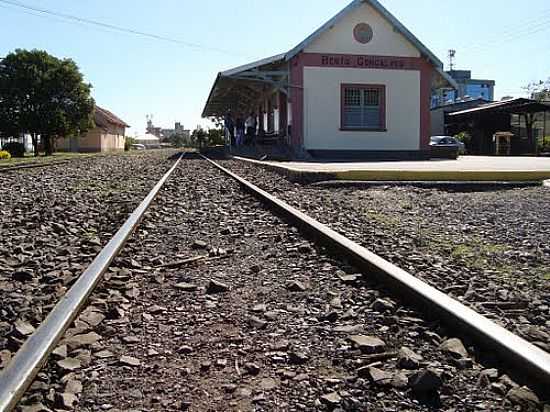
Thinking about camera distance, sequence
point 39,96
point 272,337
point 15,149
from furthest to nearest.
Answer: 1. point 39,96
2. point 15,149
3. point 272,337

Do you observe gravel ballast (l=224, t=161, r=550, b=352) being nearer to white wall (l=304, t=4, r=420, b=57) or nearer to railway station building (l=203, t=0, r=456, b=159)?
railway station building (l=203, t=0, r=456, b=159)

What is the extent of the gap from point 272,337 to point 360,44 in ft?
74.5

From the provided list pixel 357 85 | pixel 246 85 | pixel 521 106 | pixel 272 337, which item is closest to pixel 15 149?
pixel 246 85

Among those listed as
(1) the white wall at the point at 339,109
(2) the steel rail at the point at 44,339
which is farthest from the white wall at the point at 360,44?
(2) the steel rail at the point at 44,339

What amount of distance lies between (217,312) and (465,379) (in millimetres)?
1510

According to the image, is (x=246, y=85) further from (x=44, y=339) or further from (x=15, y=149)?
(x=44, y=339)

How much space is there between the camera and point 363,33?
24.0 meters

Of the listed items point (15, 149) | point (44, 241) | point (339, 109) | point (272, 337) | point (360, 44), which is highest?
point (360, 44)

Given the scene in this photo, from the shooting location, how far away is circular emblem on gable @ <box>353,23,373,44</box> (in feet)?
78.6

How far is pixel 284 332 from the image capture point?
2.93 metres

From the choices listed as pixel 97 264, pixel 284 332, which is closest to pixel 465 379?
pixel 284 332

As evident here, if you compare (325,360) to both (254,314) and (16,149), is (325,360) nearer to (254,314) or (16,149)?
(254,314)

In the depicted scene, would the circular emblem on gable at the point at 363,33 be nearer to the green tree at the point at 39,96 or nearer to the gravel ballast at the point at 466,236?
the gravel ballast at the point at 466,236

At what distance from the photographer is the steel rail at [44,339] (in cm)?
209
